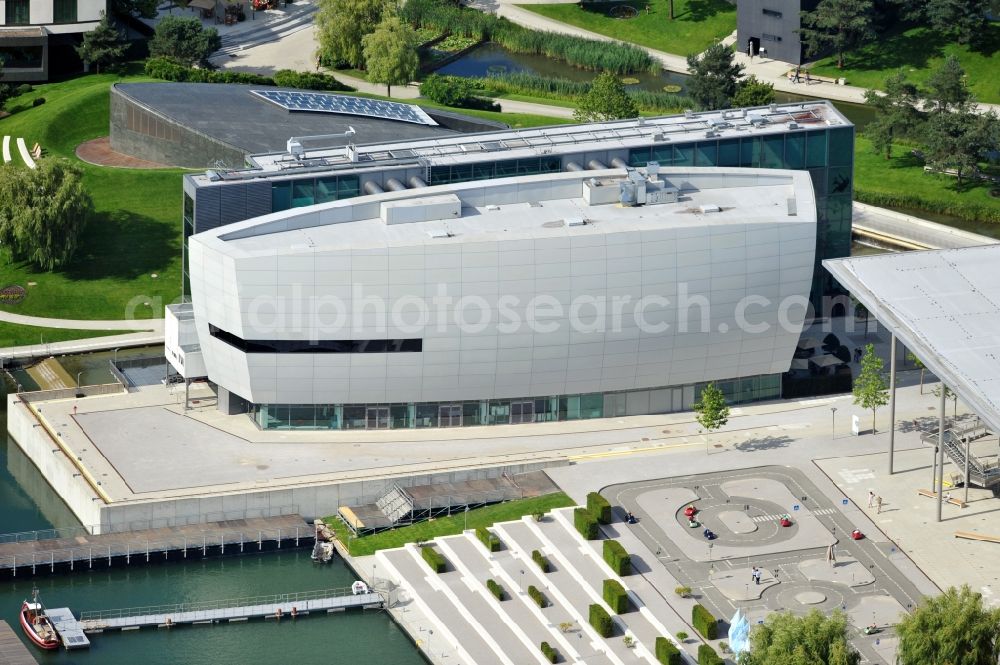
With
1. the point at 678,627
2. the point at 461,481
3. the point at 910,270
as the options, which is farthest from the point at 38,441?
the point at 910,270

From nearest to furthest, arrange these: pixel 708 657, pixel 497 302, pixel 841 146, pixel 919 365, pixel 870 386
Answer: pixel 708 657 → pixel 497 302 → pixel 870 386 → pixel 841 146 → pixel 919 365

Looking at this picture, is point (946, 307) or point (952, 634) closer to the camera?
point (952, 634)

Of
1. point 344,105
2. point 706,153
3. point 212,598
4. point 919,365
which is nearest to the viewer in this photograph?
point 212,598

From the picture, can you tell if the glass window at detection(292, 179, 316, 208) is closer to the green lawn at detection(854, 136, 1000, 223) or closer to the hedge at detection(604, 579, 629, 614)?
the hedge at detection(604, 579, 629, 614)

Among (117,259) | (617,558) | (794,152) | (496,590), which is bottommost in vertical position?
(496,590)

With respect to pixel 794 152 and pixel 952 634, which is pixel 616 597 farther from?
pixel 794 152

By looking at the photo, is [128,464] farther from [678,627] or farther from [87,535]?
[678,627]

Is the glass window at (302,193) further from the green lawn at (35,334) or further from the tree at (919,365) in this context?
the tree at (919,365)

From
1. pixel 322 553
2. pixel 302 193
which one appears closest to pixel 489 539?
pixel 322 553
